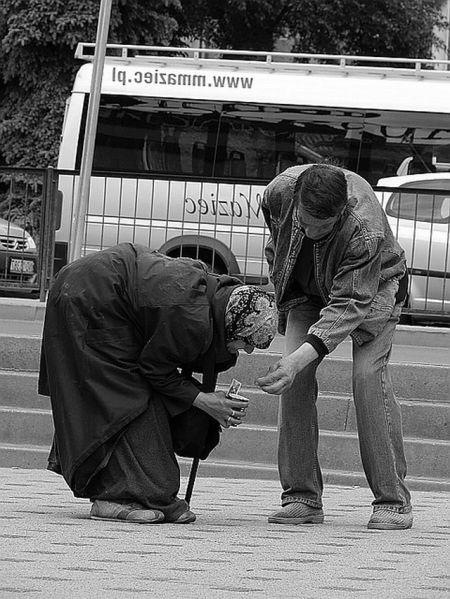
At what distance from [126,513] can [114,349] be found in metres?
0.64

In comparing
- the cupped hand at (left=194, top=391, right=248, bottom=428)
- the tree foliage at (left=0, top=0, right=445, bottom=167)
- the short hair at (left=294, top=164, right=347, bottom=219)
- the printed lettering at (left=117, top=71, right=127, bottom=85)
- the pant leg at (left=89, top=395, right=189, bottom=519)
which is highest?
the tree foliage at (left=0, top=0, right=445, bottom=167)

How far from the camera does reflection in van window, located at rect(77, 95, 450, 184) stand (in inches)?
655

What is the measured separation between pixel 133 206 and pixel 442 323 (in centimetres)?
265

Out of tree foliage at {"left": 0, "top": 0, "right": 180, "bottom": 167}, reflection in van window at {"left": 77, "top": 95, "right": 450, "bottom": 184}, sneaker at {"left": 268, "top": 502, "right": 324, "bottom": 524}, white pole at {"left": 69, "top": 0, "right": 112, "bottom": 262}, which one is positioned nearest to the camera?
sneaker at {"left": 268, "top": 502, "right": 324, "bottom": 524}

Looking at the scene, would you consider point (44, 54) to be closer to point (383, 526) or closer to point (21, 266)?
point (21, 266)

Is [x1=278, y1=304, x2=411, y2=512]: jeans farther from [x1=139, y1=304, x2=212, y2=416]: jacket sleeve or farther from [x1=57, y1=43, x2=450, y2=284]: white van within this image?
[x1=57, y1=43, x2=450, y2=284]: white van

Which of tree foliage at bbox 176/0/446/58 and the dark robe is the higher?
tree foliage at bbox 176/0/446/58

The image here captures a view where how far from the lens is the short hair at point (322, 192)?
15.8ft

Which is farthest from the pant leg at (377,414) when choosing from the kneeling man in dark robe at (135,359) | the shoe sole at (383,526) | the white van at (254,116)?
the white van at (254,116)

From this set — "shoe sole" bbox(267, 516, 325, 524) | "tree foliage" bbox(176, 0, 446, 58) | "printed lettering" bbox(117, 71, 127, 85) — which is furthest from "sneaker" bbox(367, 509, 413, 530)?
"tree foliage" bbox(176, 0, 446, 58)

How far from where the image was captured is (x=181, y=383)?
5.19 metres

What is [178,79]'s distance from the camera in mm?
16859

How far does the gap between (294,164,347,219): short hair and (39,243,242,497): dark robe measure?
52cm

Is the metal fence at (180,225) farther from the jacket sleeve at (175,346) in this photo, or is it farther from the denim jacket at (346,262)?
the jacket sleeve at (175,346)
